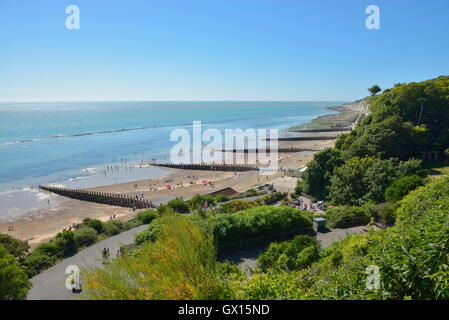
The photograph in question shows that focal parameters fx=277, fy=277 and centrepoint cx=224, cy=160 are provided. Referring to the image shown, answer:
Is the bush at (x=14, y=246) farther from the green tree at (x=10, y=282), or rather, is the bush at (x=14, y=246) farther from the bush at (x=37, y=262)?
the green tree at (x=10, y=282)

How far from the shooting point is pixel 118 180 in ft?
170

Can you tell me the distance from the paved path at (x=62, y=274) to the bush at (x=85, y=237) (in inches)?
36.2

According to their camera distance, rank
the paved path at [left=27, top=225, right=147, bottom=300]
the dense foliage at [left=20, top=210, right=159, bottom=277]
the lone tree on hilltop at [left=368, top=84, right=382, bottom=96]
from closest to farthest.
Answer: the paved path at [left=27, top=225, right=147, bottom=300] < the dense foliage at [left=20, top=210, right=159, bottom=277] < the lone tree on hilltop at [left=368, top=84, right=382, bottom=96]

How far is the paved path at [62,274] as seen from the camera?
15.0m

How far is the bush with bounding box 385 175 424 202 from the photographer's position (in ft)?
69.9

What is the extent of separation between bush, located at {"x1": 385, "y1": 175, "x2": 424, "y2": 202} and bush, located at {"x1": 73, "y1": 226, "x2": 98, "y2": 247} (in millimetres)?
24201

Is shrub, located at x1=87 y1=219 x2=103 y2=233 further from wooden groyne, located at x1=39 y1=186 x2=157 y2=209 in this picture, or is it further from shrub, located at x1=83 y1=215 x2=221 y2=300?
shrub, located at x1=83 y1=215 x2=221 y2=300

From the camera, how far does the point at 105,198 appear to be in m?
40.4

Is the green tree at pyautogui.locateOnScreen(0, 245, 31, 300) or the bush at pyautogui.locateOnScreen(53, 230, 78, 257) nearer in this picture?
the green tree at pyautogui.locateOnScreen(0, 245, 31, 300)

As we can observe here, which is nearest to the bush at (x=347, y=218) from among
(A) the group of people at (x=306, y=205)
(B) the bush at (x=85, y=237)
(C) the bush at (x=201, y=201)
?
(A) the group of people at (x=306, y=205)

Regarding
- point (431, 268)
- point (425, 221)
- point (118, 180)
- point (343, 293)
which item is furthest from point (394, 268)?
point (118, 180)

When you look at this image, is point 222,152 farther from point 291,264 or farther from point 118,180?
point 291,264

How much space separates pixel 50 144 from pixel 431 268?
10011 cm

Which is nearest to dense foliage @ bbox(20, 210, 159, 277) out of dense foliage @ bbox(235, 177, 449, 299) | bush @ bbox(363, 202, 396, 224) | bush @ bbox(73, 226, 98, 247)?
bush @ bbox(73, 226, 98, 247)
